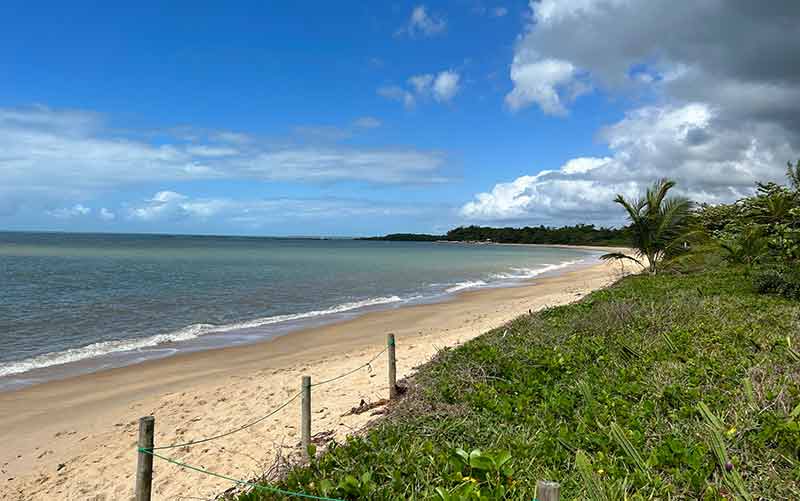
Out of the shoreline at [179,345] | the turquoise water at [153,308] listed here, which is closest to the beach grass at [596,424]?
the shoreline at [179,345]

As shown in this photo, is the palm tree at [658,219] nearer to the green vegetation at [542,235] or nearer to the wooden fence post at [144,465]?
the wooden fence post at [144,465]

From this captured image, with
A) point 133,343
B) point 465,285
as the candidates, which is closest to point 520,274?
point 465,285

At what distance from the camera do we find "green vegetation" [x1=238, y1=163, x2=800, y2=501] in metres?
3.24

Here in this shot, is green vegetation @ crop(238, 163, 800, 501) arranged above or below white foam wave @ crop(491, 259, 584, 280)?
above

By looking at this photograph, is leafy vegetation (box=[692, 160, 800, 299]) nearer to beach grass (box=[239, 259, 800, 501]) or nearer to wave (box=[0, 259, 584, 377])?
beach grass (box=[239, 259, 800, 501])

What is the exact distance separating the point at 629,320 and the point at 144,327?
1265 cm

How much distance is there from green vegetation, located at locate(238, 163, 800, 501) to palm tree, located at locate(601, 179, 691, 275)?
8.99 meters

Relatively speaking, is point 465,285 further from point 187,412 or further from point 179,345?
point 187,412

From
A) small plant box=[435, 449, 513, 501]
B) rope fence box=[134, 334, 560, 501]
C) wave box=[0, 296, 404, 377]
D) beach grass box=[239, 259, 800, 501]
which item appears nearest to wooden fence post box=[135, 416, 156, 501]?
rope fence box=[134, 334, 560, 501]

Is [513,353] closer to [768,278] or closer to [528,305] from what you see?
[768,278]

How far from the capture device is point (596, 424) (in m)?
4.10

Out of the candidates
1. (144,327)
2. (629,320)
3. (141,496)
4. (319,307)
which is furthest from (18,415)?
(319,307)

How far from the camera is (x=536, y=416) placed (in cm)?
433

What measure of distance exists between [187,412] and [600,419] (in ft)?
19.1
